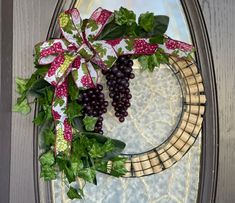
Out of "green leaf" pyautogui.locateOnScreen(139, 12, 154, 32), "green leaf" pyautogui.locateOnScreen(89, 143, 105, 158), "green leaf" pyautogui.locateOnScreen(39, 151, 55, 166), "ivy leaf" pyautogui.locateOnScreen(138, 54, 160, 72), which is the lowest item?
"green leaf" pyautogui.locateOnScreen(39, 151, 55, 166)

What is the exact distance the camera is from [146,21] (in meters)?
0.74

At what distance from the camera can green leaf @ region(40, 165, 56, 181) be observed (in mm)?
747

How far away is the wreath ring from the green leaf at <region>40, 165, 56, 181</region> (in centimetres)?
19

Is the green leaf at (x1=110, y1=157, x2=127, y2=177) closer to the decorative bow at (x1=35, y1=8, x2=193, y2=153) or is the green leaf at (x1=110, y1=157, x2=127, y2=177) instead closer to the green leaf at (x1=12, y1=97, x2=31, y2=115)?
the decorative bow at (x1=35, y1=8, x2=193, y2=153)

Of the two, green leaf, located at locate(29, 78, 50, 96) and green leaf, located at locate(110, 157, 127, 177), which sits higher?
green leaf, located at locate(29, 78, 50, 96)

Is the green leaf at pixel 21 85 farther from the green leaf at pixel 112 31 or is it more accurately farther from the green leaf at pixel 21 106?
the green leaf at pixel 112 31

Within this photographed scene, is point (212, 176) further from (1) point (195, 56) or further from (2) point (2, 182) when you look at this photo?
(2) point (2, 182)

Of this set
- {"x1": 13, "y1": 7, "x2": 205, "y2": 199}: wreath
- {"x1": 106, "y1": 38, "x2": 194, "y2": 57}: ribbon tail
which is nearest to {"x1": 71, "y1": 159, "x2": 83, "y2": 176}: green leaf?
{"x1": 13, "y1": 7, "x2": 205, "y2": 199}: wreath

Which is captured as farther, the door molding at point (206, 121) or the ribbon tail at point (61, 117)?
the door molding at point (206, 121)

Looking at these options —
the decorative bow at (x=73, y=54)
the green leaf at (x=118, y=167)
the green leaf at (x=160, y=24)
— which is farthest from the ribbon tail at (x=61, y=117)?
the green leaf at (x=160, y=24)

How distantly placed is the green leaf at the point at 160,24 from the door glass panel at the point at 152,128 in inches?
2.2

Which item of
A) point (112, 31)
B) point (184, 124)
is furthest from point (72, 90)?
point (184, 124)

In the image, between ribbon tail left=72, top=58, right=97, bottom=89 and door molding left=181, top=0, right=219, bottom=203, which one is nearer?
ribbon tail left=72, top=58, right=97, bottom=89

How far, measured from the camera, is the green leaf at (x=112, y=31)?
2.45 ft
